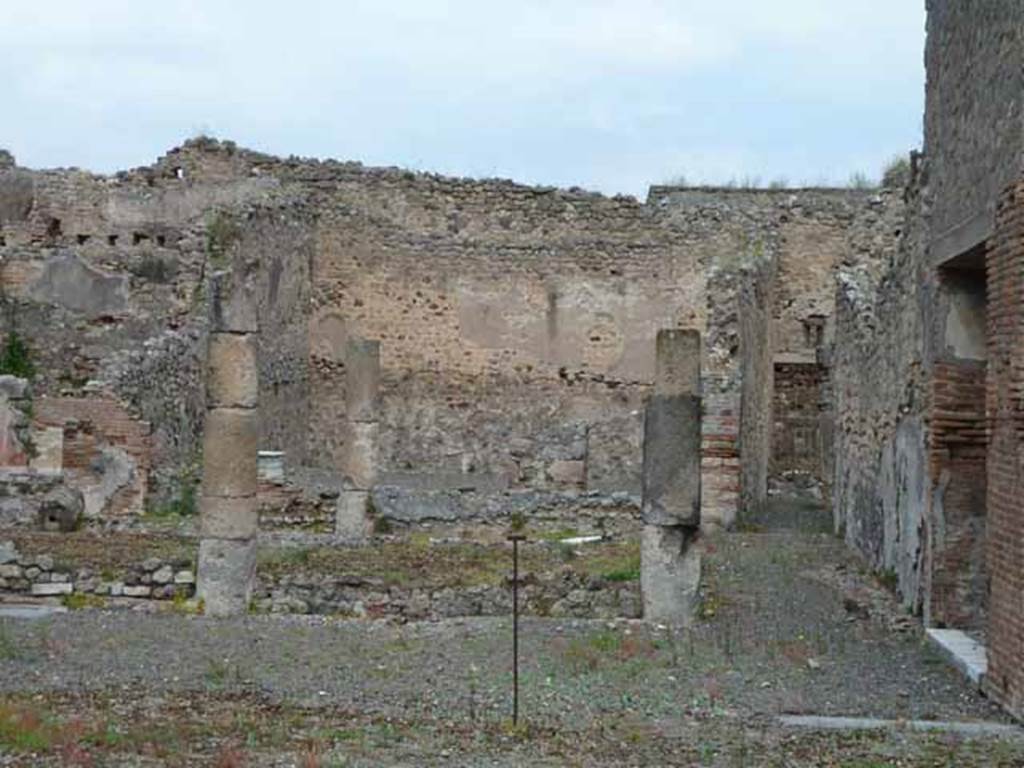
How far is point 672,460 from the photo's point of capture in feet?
44.1

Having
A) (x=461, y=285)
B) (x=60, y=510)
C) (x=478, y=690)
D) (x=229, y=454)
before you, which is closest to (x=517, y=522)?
(x=60, y=510)

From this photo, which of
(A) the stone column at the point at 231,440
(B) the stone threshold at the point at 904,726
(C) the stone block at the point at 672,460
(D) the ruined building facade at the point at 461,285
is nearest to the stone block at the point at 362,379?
(D) the ruined building facade at the point at 461,285

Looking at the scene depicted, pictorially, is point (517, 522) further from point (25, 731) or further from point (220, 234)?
point (25, 731)

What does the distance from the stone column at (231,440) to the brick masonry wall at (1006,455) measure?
6.50 meters

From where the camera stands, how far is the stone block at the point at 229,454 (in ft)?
45.5

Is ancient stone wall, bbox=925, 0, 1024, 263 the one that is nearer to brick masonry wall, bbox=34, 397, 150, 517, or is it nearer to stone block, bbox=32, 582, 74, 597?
stone block, bbox=32, 582, 74, 597

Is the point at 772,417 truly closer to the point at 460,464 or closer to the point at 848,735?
the point at 460,464

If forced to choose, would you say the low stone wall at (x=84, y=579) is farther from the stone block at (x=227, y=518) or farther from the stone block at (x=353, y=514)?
the stone block at (x=353, y=514)

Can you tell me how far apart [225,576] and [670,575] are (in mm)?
3744

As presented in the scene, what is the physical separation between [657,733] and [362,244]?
20507mm

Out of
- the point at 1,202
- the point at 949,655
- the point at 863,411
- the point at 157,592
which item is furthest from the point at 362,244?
the point at 949,655

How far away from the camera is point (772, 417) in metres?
27.8

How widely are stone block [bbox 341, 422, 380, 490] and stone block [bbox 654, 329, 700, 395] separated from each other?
21.6 ft

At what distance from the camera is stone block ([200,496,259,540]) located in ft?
45.0
